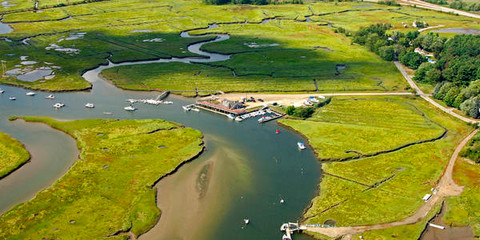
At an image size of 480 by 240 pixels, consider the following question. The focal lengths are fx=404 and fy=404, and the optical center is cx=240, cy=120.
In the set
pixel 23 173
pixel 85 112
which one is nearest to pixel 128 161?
pixel 23 173

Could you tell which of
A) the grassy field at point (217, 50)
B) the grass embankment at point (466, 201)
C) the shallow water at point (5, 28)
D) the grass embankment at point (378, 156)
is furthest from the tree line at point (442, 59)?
the shallow water at point (5, 28)

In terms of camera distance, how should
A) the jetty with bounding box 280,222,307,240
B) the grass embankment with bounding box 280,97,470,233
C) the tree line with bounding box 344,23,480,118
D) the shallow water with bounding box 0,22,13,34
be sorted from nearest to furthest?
1. the jetty with bounding box 280,222,307,240
2. the grass embankment with bounding box 280,97,470,233
3. the tree line with bounding box 344,23,480,118
4. the shallow water with bounding box 0,22,13,34

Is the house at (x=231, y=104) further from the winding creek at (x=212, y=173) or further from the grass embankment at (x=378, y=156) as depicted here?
the grass embankment at (x=378, y=156)

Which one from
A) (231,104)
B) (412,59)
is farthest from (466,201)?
(412,59)

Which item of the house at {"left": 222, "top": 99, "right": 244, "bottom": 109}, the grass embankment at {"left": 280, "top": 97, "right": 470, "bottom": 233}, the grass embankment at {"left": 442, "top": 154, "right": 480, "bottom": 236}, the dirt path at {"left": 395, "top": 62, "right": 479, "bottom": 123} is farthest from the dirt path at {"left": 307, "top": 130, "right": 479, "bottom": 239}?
the house at {"left": 222, "top": 99, "right": 244, "bottom": 109}

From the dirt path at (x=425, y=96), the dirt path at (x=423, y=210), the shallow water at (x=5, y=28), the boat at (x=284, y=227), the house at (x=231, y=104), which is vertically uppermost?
the dirt path at (x=425, y=96)

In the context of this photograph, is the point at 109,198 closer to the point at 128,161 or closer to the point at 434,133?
the point at 128,161

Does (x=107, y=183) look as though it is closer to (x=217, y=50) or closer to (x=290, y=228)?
(x=290, y=228)

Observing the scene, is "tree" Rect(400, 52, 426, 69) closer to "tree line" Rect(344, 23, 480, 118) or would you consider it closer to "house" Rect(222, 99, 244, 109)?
"tree line" Rect(344, 23, 480, 118)
